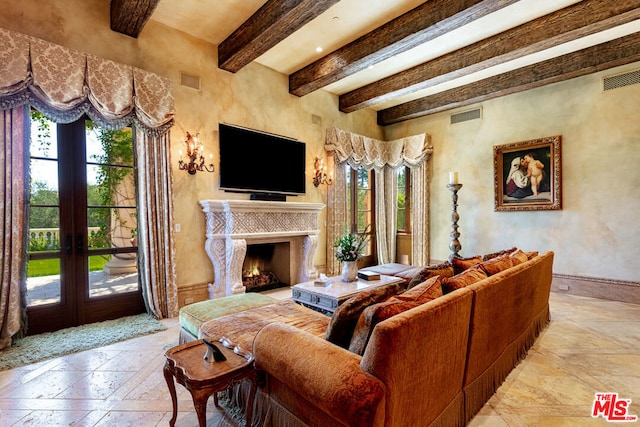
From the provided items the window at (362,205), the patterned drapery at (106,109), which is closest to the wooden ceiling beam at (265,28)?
the patterned drapery at (106,109)

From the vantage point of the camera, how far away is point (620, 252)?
438cm

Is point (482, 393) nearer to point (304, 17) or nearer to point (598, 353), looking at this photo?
point (598, 353)

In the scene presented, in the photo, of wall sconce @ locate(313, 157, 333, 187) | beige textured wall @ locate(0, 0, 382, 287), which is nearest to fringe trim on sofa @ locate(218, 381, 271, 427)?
beige textured wall @ locate(0, 0, 382, 287)

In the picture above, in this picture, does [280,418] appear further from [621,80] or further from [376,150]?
[621,80]

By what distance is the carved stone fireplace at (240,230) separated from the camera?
13.7 feet

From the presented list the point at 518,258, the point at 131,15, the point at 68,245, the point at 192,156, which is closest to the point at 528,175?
the point at 518,258

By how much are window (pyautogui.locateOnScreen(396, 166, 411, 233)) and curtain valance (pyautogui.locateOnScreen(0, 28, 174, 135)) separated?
4.82 metres

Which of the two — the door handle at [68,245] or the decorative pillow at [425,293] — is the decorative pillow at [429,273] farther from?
the door handle at [68,245]

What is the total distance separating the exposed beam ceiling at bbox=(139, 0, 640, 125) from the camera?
10.6 ft

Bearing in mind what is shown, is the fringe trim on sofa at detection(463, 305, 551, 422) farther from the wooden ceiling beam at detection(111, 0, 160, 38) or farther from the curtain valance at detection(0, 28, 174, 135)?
the wooden ceiling beam at detection(111, 0, 160, 38)

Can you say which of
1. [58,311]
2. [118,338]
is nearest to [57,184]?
[58,311]

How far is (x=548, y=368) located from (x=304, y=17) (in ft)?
13.0

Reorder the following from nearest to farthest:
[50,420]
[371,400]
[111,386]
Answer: [371,400], [50,420], [111,386]

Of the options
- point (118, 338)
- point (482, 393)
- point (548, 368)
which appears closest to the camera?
point (482, 393)
